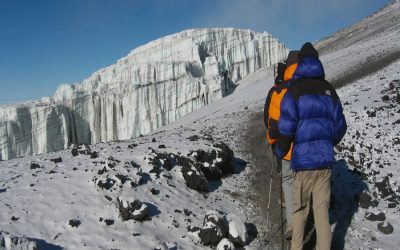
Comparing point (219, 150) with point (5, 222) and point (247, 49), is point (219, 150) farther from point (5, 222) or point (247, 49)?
point (247, 49)

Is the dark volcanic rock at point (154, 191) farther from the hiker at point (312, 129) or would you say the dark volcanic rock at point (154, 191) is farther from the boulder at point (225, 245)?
the hiker at point (312, 129)

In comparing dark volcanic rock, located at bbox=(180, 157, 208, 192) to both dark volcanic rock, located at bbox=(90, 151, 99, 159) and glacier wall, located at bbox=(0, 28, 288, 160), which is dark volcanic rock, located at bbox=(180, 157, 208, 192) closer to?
dark volcanic rock, located at bbox=(90, 151, 99, 159)

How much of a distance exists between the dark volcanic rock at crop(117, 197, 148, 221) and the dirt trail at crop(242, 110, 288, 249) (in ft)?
8.86

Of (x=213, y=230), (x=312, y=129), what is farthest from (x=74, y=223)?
(x=312, y=129)

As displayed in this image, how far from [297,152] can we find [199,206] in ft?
13.9

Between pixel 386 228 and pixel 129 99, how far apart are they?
164 ft

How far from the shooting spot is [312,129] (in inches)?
250

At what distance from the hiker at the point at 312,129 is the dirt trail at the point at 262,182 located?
2.04 meters

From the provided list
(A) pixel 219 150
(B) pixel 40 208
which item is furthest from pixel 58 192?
(A) pixel 219 150

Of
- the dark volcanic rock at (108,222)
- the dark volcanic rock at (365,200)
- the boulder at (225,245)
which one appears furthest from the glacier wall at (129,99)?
the dark volcanic rock at (365,200)

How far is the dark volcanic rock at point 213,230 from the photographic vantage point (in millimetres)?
8250

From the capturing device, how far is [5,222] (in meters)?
7.93

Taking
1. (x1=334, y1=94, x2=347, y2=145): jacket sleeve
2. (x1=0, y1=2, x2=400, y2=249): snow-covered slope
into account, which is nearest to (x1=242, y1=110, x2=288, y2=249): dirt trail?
(x1=0, y1=2, x2=400, y2=249): snow-covered slope

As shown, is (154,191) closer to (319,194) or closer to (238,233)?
(238,233)
